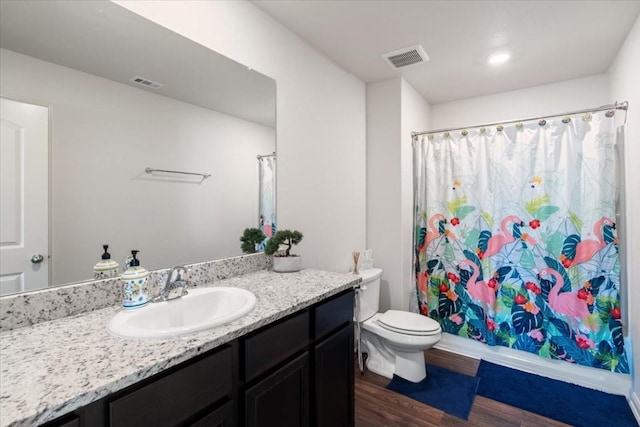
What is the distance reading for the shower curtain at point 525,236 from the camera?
2.12 meters

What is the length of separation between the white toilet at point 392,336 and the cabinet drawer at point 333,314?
0.72m

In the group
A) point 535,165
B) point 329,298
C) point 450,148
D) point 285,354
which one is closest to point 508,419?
point 329,298

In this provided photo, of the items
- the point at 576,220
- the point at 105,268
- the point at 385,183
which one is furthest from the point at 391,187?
the point at 105,268

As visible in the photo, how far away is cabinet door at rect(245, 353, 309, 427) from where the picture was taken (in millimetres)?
1011

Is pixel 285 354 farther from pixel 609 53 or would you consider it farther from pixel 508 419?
pixel 609 53

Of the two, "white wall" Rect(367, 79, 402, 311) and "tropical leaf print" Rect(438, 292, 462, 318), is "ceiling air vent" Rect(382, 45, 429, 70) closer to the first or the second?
"white wall" Rect(367, 79, 402, 311)

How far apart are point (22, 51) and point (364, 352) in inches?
103

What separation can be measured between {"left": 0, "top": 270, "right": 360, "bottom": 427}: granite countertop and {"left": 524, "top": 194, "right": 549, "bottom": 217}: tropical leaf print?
6.86ft

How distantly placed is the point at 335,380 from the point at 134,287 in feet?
3.16

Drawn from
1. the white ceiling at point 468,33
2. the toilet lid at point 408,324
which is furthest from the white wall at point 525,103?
the toilet lid at point 408,324

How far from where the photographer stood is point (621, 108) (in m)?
1.98

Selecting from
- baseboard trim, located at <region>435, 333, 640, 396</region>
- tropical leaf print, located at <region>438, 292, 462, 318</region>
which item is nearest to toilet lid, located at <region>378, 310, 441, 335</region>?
tropical leaf print, located at <region>438, 292, 462, 318</region>

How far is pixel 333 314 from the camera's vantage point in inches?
55.9

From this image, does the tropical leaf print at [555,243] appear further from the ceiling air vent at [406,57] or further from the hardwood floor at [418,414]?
the ceiling air vent at [406,57]
